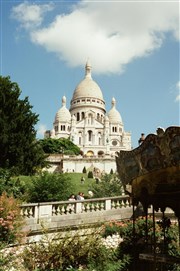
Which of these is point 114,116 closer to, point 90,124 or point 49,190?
point 90,124

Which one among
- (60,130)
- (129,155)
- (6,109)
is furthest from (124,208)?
(60,130)

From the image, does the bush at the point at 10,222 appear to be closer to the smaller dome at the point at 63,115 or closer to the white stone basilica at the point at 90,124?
the white stone basilica at the point at 90,124

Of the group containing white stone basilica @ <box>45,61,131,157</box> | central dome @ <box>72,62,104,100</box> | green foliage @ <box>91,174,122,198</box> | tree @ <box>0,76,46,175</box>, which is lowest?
green foliage @ <box>91,174,122,198</box>

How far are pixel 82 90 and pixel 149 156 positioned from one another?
3959 inches

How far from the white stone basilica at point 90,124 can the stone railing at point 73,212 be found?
72513 mm

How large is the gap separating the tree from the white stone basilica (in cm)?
6238

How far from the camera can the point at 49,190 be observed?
54.8 feet

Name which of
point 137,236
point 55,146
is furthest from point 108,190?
point 55,146

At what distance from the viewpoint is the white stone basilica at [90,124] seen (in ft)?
296

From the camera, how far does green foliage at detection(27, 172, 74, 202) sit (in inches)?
645

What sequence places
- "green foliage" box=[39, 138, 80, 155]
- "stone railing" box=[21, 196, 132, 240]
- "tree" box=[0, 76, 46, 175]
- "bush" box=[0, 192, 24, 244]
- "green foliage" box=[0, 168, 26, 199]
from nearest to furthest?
"bush" box=[0, 192, 24, 244] < "stone railing" box=[21, 196, 132, 240] < "green foliage" box=[0, 168, 26, 199] < "tree" box=[0, 76, 46, 175] < "green foliage" box=[39, 138, 80, 155]

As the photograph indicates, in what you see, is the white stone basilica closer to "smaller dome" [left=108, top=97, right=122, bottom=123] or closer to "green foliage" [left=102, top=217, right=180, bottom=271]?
"smaller dome" [left=108, top=97, right=122, bottom=123]

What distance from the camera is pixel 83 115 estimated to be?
9975 cm

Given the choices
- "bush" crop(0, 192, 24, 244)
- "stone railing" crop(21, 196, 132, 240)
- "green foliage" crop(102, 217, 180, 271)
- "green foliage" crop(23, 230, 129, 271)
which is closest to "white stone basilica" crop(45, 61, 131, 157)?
"stone railing" crop(21, 196, 132, 240)
